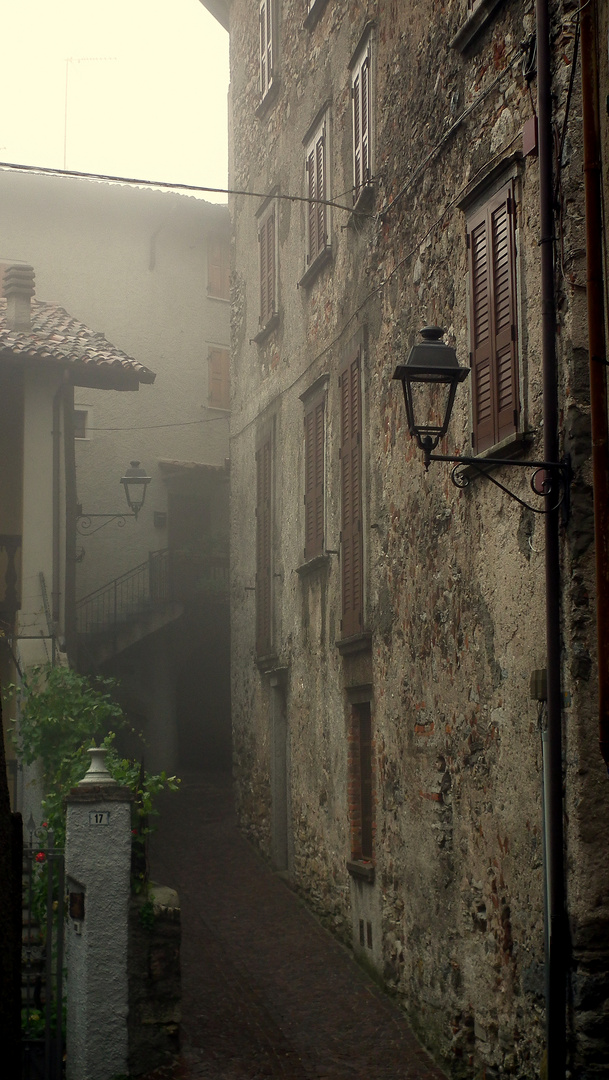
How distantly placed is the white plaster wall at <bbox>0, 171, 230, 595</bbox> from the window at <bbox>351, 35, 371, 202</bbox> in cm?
1154

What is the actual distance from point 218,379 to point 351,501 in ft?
42.4

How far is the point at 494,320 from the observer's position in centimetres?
746

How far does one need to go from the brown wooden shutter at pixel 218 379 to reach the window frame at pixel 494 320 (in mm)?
15611

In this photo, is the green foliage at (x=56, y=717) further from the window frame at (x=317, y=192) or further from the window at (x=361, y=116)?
the window at (x=361, y=116)

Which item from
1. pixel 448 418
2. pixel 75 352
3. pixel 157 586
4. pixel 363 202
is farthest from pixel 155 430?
pixel 448 418

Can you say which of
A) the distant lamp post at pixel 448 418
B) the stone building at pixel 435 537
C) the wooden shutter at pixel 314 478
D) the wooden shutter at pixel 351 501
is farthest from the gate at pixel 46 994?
the wooden shutter at pixel 314 478

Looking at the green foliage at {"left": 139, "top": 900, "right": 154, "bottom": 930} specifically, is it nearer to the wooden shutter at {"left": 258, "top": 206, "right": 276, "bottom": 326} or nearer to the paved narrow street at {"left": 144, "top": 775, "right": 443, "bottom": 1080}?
the paved narrow street at {"left": 144, "top": 775, "right": 443, "bottom": 1080}

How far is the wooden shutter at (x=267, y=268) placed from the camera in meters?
14.5

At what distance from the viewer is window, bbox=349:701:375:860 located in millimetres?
10812

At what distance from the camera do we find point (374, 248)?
1048cm

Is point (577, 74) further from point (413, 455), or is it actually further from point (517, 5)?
point (413, 455)

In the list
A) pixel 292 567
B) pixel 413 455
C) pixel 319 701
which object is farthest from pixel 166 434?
pixel 413 455

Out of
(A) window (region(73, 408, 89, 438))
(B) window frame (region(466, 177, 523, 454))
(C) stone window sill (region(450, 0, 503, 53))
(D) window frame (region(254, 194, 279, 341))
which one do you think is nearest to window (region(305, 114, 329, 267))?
(D) window frame (region(254, 194, 279, 341))

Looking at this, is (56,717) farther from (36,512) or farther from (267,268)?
(267,268)
